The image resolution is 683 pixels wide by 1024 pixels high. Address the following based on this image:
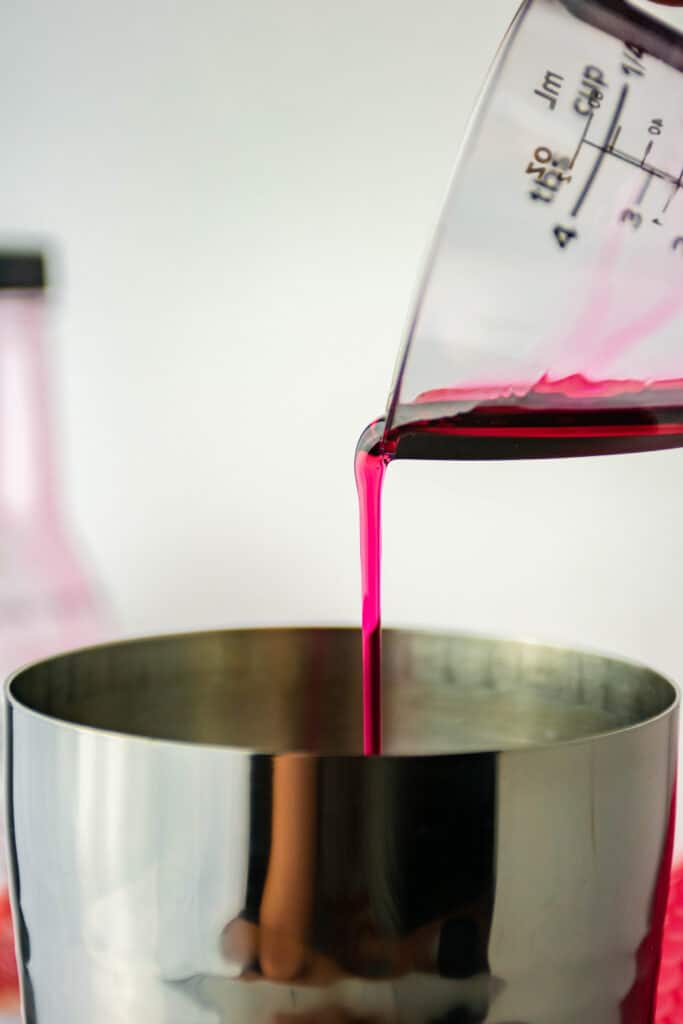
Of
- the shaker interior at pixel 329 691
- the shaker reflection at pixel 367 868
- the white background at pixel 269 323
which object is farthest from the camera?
the white background at pixel 269 323

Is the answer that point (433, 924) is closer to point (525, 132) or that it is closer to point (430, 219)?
point (525, 132)

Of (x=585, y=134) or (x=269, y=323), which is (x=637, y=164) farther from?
(x=269, y=323)

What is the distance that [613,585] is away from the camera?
2.08 ft

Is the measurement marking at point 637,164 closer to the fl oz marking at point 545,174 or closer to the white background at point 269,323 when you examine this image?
the fl oz marking at point 545,174

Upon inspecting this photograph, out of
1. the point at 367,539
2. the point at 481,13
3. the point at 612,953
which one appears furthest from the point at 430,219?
the point at 612,953

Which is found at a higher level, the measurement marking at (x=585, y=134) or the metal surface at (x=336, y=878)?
the measurement marking at (x=585, y=134)

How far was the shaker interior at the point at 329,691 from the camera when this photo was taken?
1.65 feet

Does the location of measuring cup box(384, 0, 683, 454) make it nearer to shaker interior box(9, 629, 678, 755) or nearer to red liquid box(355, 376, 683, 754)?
red liquid box(355, 376, 683, 754)

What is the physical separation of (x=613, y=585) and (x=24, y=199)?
39cm

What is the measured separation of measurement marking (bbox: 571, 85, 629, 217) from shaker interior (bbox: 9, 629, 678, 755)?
167 millimetres

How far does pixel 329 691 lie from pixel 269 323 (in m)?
0.22

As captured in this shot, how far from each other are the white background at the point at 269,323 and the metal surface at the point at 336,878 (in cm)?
25

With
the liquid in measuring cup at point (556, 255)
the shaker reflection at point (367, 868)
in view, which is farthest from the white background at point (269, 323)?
the shaker reflection at point (367, 868)

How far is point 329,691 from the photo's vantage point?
1.87ft
